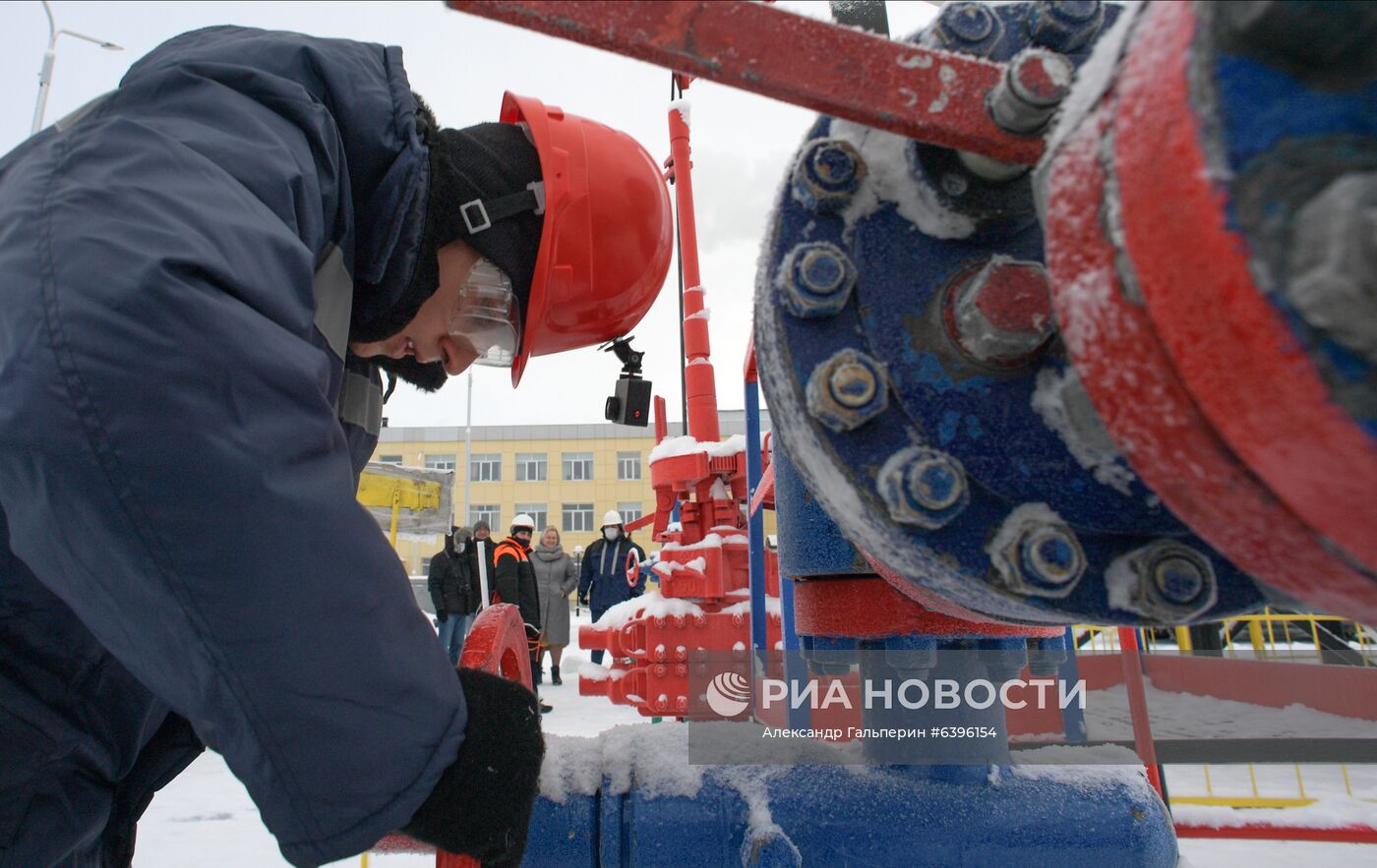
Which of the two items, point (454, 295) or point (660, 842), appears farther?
point (454, 295)

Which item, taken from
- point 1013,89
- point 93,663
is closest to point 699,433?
point 93,663

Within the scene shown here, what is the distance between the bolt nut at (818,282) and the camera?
633mm

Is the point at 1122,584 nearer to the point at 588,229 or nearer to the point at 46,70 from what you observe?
the point at 588,229

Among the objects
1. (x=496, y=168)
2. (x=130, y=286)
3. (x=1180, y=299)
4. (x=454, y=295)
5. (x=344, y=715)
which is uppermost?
(x=496, y=168)

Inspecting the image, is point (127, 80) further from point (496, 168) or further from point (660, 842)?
point (660, 842)

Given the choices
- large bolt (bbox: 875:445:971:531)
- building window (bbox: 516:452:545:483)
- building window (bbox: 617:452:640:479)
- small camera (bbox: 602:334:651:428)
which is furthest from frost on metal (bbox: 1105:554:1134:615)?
building window (bbox: 516:452:545:483)

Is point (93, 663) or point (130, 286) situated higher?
point (130, 286)

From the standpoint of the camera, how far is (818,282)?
0.63 metres

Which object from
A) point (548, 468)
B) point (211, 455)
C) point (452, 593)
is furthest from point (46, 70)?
point (548, 468)

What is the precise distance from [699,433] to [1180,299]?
5.01 m

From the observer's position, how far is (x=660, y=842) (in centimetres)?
117

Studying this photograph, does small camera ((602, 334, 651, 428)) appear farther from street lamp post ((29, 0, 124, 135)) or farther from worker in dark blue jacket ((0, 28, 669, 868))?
street lamp post ((29, 0, 124, 135))

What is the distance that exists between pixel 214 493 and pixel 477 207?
0.76 meters

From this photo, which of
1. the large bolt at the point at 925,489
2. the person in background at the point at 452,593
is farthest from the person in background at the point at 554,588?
the large bolt at the point at 925,489
